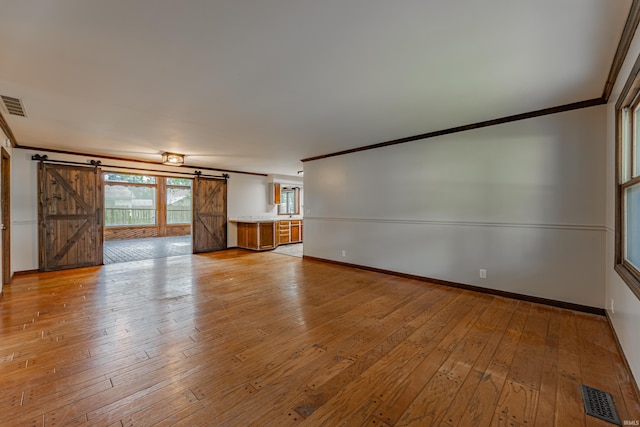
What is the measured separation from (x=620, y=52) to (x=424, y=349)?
2.73m

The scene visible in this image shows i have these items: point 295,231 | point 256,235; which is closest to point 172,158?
point 256,235

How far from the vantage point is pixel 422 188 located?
4441 mm

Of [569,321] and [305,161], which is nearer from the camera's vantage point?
[569,321]

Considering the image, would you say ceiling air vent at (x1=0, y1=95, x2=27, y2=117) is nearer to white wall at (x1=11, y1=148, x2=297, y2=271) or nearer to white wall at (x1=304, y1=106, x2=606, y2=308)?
white wall at (x1=11, y1=148, x2=297, y2=271)

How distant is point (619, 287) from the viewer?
232cm

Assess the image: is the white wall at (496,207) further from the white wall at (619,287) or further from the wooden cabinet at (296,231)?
the wooden cabinet at (296,231)

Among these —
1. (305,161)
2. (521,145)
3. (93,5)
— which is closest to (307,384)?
(93,5)

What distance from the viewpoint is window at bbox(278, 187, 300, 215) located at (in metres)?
9.67

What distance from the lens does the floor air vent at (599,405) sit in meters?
1.55

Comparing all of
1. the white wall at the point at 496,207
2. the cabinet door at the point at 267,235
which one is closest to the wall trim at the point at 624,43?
the white wall at the point at 496,207

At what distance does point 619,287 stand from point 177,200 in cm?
1283

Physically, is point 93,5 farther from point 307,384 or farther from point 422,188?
point 422,188

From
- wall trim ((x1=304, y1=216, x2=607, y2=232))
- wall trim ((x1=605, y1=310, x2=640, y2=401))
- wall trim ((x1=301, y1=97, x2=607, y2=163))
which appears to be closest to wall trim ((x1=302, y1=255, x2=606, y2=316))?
wall trim ((x1=605, y1=310, x2=640, y2=401))

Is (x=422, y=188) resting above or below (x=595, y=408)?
above
